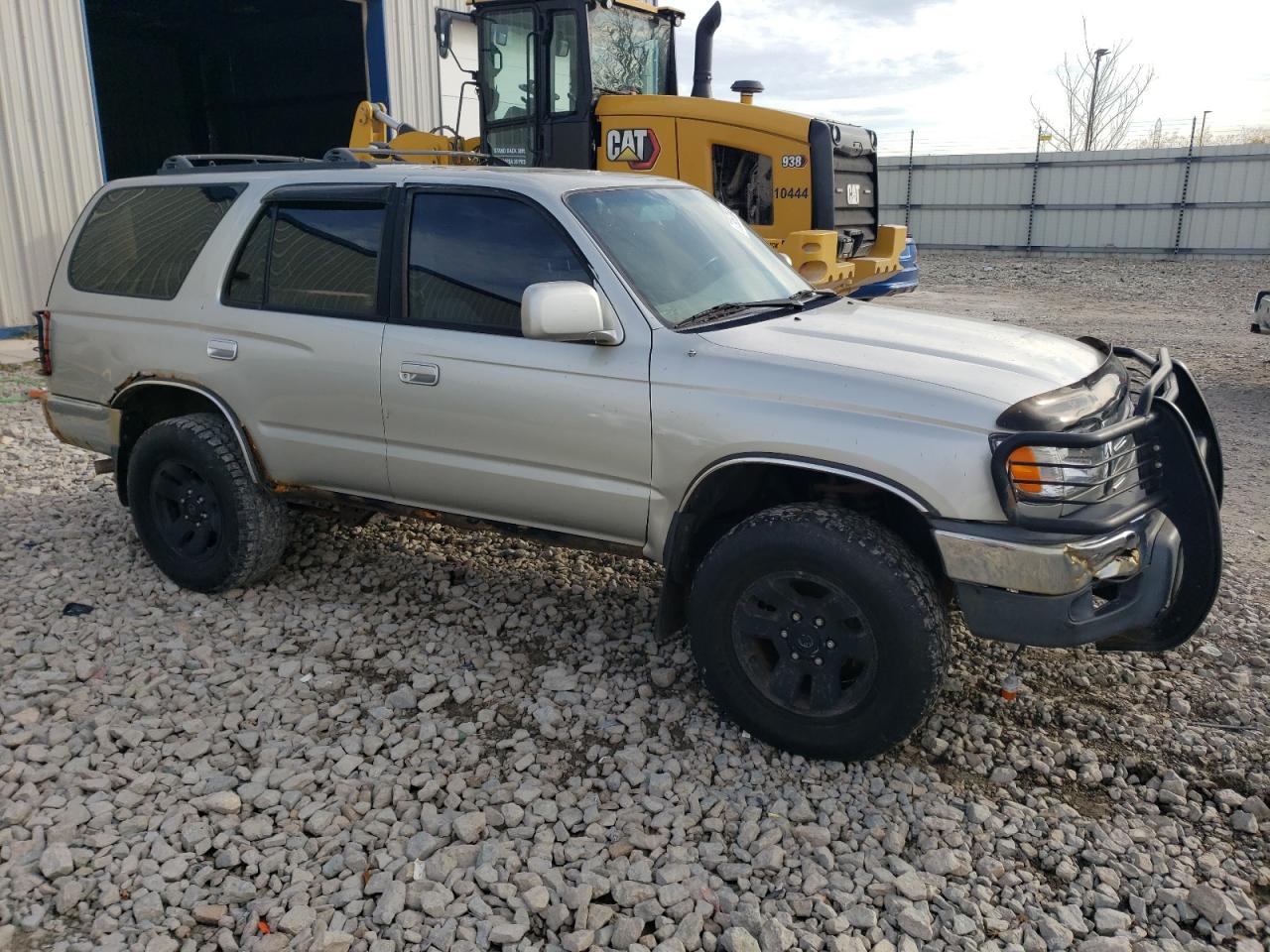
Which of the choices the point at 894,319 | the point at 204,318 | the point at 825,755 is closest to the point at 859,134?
the point at 894,319

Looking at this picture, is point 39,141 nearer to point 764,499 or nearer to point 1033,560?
point 764,499

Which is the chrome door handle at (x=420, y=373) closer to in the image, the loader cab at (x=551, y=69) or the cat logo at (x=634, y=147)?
the loader cab at (x=551, y=69)

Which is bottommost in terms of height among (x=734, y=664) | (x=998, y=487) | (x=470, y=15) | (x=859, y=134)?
(x=734, y=664)

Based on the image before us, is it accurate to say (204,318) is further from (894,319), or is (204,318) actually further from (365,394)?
(894,319)

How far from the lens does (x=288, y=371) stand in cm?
426

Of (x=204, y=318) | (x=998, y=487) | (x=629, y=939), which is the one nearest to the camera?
(x=629, y=939)

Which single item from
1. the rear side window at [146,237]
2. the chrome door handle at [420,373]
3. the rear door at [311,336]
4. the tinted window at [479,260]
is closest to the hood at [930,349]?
the tinted window at [479,260]

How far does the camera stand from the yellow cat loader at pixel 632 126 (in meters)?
8.85

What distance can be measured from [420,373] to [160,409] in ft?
5.86

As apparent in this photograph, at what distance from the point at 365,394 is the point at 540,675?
1345 mm

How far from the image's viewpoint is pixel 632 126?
903 centimetres

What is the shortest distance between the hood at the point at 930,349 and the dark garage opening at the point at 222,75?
1309 centimetres

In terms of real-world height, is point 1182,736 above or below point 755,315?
below

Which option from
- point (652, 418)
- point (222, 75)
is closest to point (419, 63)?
point (222, 75)
